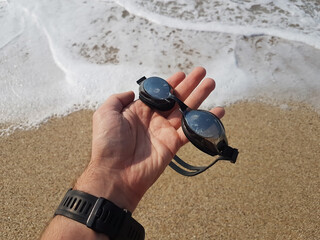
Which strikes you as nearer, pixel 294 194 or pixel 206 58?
pixel 294 194

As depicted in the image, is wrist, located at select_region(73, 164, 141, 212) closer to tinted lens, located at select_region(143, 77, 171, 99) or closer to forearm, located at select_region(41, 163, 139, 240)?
forearm, located at select_region(41, 163, 139, 240)

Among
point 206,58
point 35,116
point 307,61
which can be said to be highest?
point 35,116

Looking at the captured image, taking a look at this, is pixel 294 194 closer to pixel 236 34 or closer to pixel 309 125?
pixel 309 125

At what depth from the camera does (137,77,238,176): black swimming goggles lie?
1961mm

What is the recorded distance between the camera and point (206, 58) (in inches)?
152

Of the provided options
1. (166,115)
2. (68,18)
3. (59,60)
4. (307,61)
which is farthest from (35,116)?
(307,61)

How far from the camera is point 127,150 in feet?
6.74

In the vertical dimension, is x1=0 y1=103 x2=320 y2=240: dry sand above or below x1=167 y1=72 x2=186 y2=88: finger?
below

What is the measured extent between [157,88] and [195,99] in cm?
29

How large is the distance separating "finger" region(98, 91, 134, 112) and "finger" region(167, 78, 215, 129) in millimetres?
338

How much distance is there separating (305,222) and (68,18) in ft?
13.1

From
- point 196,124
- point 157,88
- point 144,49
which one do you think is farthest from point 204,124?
point 144,49

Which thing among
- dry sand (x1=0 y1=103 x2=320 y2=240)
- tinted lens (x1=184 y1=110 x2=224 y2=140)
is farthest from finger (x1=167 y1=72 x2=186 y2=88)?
dry sand (x1=0 y1=103 x2=320 y2=240)

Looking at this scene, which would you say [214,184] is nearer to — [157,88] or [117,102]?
[157,88]
